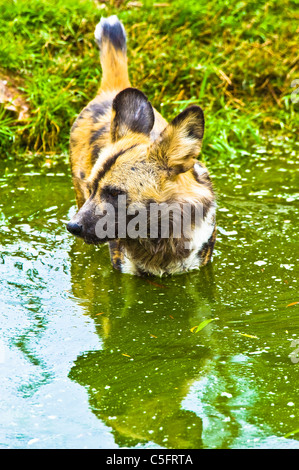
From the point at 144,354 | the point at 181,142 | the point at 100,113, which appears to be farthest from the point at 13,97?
the point at 144,354

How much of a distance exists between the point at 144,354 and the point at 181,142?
3.71 ft

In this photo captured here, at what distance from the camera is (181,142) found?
359 cm

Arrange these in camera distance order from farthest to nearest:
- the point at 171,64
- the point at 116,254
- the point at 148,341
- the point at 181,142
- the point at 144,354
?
the point at 171,64 → the point at 116,254 → the point at 181,142 → the point at 148,341 → the point at 144,354

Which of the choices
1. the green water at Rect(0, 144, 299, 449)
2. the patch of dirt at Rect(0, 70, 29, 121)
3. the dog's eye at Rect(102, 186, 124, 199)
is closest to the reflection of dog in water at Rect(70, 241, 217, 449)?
the green water at Rect(0, 144, 299, 449)

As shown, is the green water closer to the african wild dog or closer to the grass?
the african wild dog

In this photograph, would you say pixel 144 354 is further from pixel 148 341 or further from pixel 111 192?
pixel 111 192

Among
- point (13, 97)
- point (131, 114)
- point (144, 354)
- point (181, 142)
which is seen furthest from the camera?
point (13, 97)

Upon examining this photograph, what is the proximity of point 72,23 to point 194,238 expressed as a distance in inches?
167

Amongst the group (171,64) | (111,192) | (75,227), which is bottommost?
(171,64)

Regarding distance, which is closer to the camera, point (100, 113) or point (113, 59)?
point (100, 113)

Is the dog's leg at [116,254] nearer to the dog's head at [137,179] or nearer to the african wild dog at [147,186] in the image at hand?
the african wild dog at [147,186]

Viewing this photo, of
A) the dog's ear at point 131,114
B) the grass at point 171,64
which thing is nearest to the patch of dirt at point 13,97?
the grass at point 171,64

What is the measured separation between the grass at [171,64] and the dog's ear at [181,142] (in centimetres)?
239

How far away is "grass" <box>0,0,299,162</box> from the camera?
20.7ft
